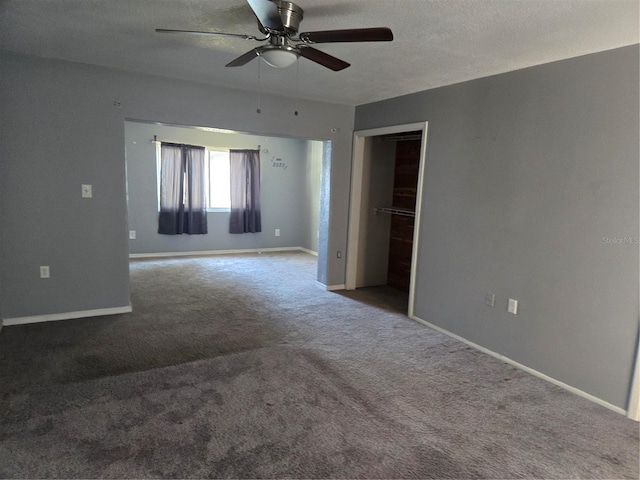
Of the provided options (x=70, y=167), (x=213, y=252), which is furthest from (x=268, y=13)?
(x=213, y=252)

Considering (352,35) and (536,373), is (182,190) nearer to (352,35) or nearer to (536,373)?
(352,35)

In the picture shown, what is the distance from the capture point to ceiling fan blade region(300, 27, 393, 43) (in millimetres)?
1875

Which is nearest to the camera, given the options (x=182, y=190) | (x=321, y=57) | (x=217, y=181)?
(x=321, y=57)

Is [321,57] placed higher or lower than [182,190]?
higher

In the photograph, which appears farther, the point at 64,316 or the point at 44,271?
the point at 64,316

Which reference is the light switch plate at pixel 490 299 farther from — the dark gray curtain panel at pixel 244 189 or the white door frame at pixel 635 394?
the dark gray curtain panel at pixel 244 189

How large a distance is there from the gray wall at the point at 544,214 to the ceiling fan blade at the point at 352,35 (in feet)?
5.33

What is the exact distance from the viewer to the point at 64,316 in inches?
144

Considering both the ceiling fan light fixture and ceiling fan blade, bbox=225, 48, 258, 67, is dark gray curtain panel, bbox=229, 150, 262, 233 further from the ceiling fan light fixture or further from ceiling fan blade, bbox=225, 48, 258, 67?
the ceiling fan light fixture

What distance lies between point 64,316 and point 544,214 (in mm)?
4287

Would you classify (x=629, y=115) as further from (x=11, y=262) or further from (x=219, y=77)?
(x=11, y=262)

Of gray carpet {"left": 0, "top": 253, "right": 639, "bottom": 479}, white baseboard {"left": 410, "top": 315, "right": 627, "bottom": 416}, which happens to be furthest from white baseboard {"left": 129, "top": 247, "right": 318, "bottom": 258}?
white baseboard {"left": 410, "top": 315, "right": 627, "bottom": 416}

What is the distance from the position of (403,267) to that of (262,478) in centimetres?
379

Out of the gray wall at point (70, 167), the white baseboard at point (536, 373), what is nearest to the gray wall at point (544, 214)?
the white baseboard at point (536, 373)
